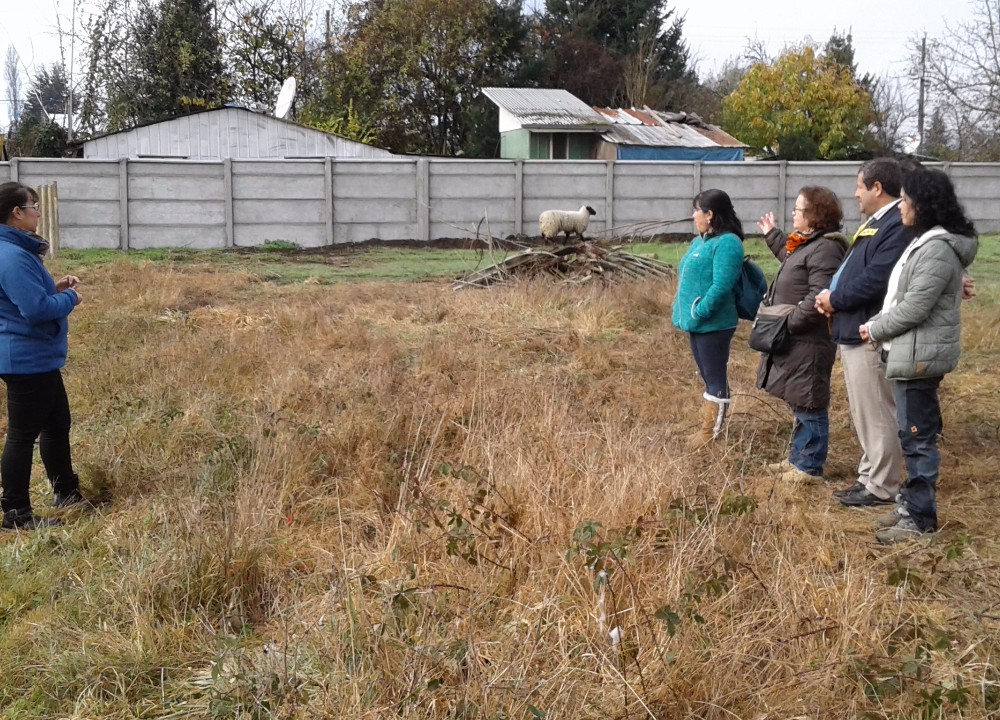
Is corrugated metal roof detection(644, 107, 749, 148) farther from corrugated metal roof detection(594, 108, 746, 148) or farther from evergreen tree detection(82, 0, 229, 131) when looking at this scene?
evergreen tree detection(82, 0, 229, 131)

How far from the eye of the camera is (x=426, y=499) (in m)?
3.83

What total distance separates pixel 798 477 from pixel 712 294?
1.05 meters

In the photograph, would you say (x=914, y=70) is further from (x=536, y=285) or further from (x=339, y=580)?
(x=339, y=580)

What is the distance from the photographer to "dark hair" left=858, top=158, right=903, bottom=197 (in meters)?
4.47

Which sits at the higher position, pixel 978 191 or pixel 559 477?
pixel 978 191

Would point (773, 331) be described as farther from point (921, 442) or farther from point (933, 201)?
point (933, 201)

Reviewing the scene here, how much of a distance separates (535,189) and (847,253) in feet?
58.3

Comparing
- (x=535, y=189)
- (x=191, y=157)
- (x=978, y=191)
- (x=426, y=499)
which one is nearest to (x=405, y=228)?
(x=535, y=189)

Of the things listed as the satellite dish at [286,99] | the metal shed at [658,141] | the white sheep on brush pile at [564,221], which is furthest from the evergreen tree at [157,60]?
the white sheep on brush pile at [564,221]

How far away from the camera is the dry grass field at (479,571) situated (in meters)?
2.80

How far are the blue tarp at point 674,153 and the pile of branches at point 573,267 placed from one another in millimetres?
17903

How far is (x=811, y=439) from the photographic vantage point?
5074 millimetres

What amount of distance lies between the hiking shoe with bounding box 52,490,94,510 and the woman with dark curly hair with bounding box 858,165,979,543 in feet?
11.9

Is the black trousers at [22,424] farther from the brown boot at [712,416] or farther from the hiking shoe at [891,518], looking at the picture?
the hiking shoe at [891,518]
